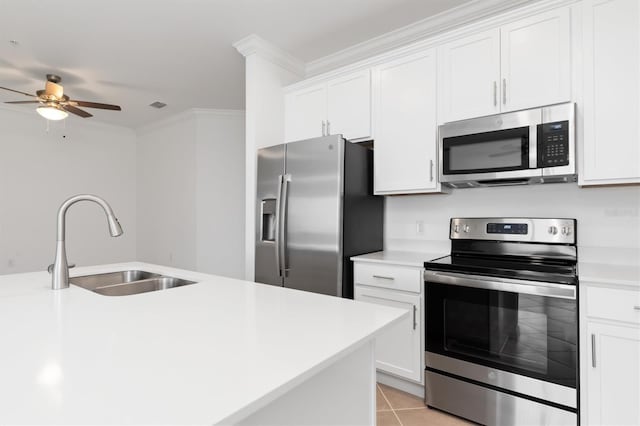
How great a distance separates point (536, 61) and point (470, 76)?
36 centimetres

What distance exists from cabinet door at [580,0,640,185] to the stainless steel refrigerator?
137 centimetres

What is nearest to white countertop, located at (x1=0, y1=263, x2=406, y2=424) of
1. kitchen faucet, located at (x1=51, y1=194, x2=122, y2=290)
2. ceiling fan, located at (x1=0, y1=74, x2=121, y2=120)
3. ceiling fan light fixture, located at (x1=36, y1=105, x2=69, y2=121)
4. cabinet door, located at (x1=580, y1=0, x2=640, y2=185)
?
kitchen faucet, located at (x1=51, y1=194, x2=122, y2=290)

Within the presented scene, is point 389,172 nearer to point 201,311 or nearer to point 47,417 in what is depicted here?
point 201,311

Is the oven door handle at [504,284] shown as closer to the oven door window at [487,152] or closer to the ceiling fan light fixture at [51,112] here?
the oven door window at [487,152]

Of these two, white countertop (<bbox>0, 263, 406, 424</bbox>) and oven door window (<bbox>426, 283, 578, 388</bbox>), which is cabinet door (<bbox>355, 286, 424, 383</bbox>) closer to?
oven door window (<bbox>426, 283, 578, 388</bbox>)

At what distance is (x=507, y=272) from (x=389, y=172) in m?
1.11

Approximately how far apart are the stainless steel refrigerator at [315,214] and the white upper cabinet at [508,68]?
79 centimetres

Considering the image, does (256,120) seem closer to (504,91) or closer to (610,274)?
(504,91)

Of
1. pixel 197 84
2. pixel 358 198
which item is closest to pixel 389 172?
pixel 358 198

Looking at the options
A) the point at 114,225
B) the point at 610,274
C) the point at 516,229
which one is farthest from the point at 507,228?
the point at 114,225

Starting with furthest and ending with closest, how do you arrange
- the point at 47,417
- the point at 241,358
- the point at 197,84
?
the point at 197,84
the point at 241,358
the point at 47,417

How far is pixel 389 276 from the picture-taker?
2.31 meters

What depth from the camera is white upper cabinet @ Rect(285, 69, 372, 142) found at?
8.96 ft

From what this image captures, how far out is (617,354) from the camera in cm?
155
